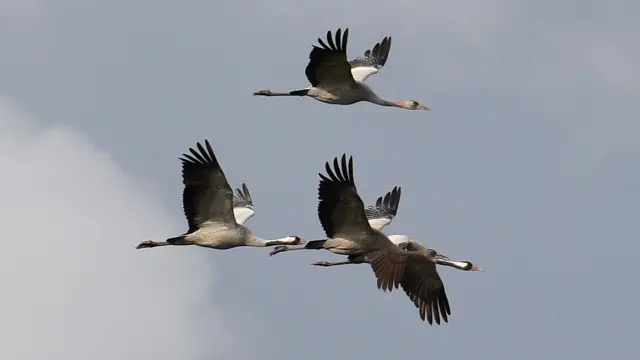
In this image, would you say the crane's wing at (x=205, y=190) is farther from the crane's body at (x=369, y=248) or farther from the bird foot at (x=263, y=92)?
the bird foot at (x=263, y=92)

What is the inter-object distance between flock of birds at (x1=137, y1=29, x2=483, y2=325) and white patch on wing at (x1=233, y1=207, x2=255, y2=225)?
0.9 inches

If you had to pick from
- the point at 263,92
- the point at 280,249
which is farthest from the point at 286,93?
the point at 280,249

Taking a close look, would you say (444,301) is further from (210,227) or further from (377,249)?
(210,227)

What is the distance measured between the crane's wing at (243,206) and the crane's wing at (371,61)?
Answer: 10.3 feet

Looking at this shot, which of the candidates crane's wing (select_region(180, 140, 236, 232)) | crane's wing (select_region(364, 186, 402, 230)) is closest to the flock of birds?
crane's wing (select_region(180, 140, 236, 232))

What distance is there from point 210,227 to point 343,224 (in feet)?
6.22

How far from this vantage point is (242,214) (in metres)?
28.7

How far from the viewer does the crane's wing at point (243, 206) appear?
1124 inches

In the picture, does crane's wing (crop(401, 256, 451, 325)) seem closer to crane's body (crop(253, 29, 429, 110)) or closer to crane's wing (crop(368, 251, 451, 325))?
crane's wing (crop(368, 251, 451, 325))

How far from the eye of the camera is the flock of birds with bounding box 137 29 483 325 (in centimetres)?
2492

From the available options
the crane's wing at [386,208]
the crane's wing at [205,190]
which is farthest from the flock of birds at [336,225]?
the crane's wing at [386,208]

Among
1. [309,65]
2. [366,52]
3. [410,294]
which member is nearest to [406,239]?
[410,294]

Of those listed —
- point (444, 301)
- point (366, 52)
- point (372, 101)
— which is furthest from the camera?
point (366, 52)

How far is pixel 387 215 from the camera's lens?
30.6 metres
